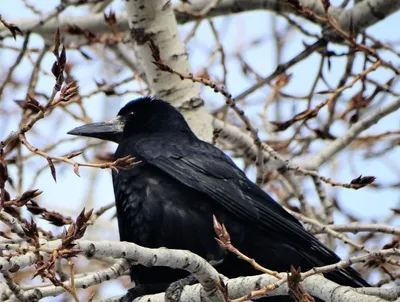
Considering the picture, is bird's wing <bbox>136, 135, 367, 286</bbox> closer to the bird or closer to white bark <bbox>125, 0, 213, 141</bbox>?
the bird

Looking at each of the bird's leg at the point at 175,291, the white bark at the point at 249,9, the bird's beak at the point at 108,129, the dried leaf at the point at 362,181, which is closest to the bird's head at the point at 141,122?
A: the bird's beak at the point at 108,129

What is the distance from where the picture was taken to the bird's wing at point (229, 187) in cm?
430

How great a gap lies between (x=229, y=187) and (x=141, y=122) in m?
1.06

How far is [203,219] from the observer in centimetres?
432

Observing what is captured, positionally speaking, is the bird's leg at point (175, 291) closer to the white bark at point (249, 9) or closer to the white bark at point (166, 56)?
the white bark at point (166, 56)

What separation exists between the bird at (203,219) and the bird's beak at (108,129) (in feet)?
1.65

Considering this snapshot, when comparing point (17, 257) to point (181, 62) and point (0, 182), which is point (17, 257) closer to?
point (0, 182)

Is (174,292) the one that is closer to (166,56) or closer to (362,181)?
(362,181)

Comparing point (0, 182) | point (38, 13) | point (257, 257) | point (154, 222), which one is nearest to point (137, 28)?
point (38, 13)

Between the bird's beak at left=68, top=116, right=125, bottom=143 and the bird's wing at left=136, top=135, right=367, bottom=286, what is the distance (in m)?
0.40

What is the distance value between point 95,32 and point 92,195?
469cm

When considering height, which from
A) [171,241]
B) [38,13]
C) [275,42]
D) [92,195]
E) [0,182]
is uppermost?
[275,42]

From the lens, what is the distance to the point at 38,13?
571 cm

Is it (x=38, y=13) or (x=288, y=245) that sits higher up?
(x=38, y=13)
